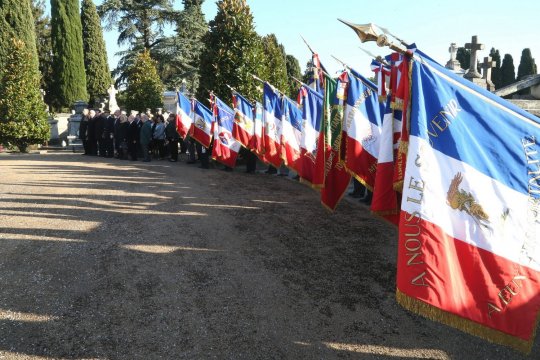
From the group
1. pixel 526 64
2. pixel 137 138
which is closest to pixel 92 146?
pixel 137 138

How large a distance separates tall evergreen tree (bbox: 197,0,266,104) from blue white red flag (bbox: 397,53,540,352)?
11.0 m

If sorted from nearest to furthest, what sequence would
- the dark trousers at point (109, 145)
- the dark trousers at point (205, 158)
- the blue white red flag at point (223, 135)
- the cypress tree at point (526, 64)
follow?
1. the blue white red flag at point (223, 135)
2. the dark trousers at point (205, 158)
3. the dark trousers at point (109, 145)
4. the cypress tree at point (526, 64)

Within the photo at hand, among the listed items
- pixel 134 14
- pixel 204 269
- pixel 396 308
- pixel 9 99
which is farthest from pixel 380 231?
pixel 134 14

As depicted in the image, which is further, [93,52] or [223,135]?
[93,52]

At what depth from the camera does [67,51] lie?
1243 inches

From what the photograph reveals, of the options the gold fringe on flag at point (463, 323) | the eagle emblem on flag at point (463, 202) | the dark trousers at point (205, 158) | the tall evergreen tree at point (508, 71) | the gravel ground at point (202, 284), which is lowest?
the gravel ground at point (202, 284)

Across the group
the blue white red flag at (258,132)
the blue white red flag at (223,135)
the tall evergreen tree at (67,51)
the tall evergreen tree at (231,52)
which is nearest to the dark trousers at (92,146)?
the tall evergreen tree at (231,52)

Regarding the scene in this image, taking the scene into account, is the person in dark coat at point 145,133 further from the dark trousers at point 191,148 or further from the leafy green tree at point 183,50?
the leafy green tree at point 183,50

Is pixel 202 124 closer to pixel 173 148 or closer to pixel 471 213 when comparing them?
pixel 173 148

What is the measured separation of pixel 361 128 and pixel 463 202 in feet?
11.1

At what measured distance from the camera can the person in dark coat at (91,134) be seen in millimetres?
17078

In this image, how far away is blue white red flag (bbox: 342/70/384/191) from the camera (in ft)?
20.8

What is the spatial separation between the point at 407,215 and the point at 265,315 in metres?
2.00

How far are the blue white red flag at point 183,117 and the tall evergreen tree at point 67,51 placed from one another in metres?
21.6
